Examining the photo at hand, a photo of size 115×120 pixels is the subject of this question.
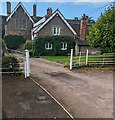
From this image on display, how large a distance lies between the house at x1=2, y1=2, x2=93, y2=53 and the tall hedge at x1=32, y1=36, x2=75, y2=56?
4.35 ft

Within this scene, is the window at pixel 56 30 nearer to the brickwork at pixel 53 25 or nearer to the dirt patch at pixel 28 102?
the brickwork at pixel 53 25

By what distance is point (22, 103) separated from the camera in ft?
25.2

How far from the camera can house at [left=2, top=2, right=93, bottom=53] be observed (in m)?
35.0

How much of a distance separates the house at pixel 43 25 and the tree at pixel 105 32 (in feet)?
50.8

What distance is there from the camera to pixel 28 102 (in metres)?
7.83

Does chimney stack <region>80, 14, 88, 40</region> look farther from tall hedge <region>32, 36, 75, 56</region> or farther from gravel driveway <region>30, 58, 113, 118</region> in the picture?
gravel driveway <region>30, 58, 113, 118</region>

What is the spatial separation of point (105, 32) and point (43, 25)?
1872 cm

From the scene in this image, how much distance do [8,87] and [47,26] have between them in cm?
2648

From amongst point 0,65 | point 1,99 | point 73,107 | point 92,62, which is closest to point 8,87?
point 1,99

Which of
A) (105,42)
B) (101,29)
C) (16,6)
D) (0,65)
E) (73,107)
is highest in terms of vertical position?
(16,6)

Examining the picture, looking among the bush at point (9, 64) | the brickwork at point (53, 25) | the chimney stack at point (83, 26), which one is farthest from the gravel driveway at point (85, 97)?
the brickwork at point (53, 25)

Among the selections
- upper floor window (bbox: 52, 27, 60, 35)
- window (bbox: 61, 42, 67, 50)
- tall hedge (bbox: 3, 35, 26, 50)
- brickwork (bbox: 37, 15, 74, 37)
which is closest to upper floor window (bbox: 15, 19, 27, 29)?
tall hedge (bbox: 3, 35, 26, 50)

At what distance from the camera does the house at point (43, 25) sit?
1378 inches

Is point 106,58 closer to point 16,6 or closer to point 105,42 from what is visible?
point 105,42
